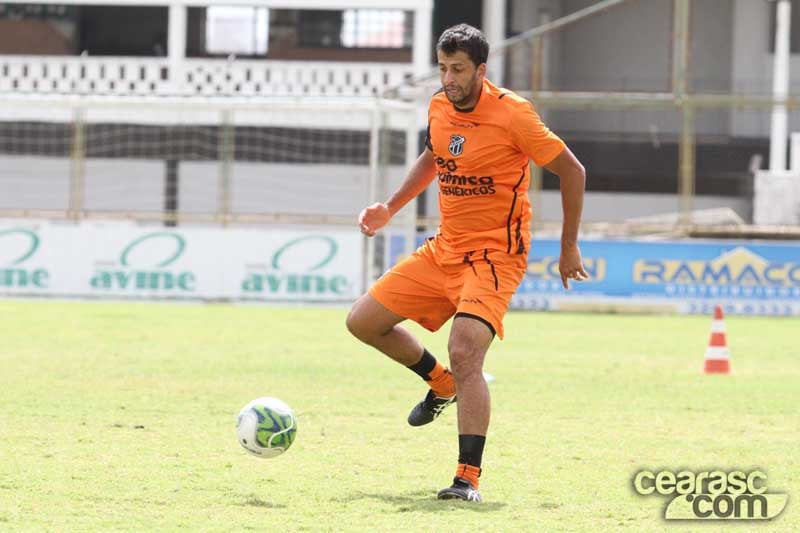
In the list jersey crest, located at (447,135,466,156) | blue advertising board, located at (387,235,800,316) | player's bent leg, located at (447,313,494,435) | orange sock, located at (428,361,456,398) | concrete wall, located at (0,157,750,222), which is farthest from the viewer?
concrete wall, located at (0,157,750,222)

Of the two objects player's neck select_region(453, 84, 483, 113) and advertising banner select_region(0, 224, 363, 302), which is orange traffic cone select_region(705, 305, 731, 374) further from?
advertising banner select_region(0, 224, 363, 302)

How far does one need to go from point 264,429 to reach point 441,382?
1.16 meters

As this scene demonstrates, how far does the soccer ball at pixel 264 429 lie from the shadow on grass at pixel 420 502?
0.68 metres

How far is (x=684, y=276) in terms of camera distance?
25031mm

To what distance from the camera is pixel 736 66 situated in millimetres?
39188

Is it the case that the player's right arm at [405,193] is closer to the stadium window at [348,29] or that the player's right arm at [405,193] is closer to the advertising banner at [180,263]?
the advertising banner at [180,263]

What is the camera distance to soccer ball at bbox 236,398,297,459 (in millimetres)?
7711

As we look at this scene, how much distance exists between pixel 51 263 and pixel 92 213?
52.0 inches

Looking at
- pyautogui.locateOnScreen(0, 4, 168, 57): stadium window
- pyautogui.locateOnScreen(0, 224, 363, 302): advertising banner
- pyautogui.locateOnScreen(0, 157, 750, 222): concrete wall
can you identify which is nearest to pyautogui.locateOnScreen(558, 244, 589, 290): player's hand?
pyautogui.locateOnScreen(0, 224, 363, 302): advertising banner

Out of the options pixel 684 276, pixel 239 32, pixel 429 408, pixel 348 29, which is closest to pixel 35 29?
pixel 239 32

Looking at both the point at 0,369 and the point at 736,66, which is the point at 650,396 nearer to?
the point at 0,369

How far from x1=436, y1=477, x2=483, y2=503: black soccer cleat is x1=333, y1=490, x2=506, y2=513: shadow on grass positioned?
28 mm

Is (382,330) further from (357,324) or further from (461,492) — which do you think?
(461,492)

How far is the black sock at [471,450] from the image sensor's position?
7.13m
